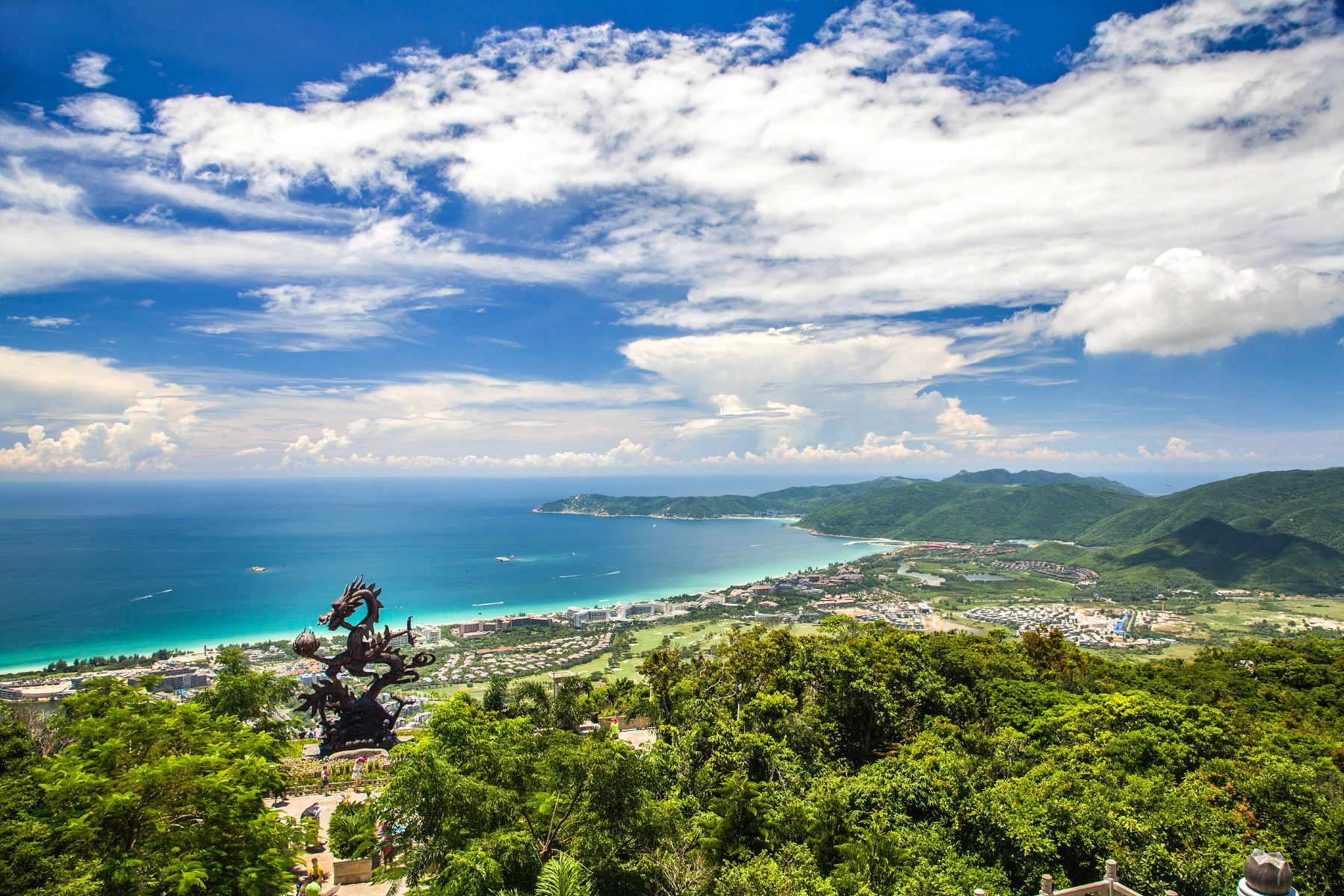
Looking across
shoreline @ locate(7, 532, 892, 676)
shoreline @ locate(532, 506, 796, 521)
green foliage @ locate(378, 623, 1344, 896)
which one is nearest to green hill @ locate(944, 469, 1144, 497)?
shoreline @ locate(532, 506, 796, 521)

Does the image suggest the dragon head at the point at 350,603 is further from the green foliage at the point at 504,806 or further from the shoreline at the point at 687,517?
the shoreline at the point at 687,517

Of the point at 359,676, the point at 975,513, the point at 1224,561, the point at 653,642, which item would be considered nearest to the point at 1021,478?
the point at 975,513

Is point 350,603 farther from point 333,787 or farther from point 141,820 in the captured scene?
point 141,820

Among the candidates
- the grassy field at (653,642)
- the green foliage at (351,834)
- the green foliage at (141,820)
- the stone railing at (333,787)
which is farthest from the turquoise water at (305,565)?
the green foliage at (141,820)

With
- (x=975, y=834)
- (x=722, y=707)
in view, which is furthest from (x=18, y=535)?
(x=975, y=834)

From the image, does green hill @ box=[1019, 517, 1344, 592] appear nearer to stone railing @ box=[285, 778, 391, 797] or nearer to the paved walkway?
stone railing @ box=[285, 778, 391, 797]
